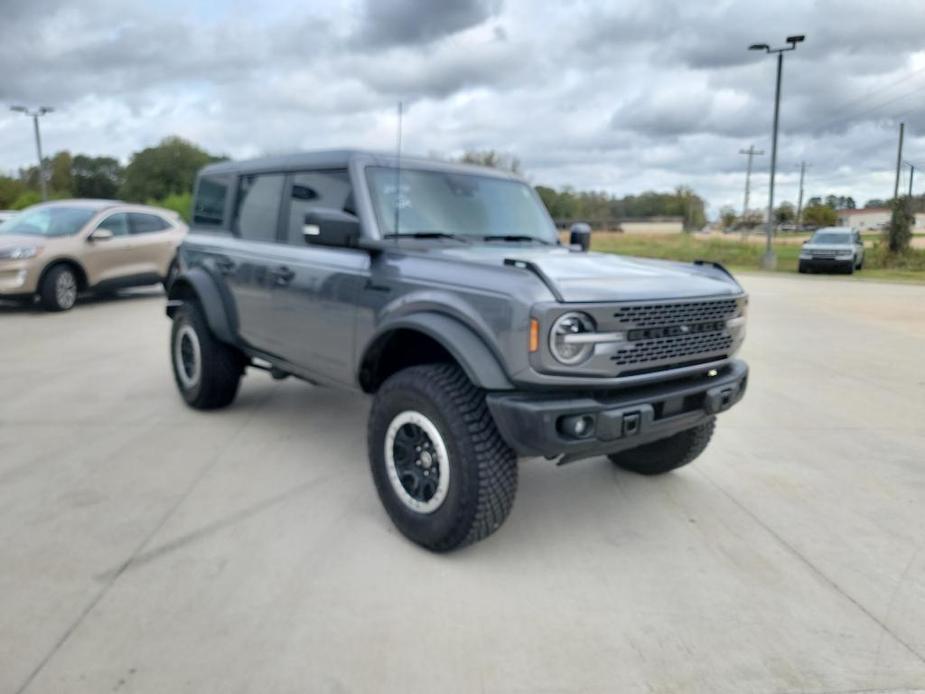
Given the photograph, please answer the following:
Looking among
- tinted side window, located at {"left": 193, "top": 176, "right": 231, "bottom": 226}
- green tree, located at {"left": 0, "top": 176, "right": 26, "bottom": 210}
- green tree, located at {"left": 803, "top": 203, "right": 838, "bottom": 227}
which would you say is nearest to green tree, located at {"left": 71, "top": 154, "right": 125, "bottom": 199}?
green tree, located at {"left": 0, "top": 176, "right": 26, "bottom": 210}

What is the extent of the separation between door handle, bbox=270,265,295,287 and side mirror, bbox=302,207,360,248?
29.4 inches

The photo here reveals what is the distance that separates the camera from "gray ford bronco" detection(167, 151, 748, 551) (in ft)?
9.43

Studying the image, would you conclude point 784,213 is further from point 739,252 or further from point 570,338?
point 570,338

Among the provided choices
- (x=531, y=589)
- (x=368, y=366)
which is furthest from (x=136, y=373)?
(x=531, y=589)

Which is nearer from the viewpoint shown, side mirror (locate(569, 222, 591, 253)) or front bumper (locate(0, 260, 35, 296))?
side mirror (locate(569, 222, 591, 253))

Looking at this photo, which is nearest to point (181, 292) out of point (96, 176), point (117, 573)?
point (117, 573)

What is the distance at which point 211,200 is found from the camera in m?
5.43

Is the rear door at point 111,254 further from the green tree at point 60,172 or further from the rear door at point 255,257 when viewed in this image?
the green tree at point 60,172

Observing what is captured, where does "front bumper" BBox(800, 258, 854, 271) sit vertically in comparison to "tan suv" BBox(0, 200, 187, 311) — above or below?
below

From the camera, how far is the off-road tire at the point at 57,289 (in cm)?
1065

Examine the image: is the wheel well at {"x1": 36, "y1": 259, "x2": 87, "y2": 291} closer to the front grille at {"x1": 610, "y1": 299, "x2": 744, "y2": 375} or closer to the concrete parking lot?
the concrete parking lot

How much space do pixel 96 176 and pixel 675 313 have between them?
3625 inches

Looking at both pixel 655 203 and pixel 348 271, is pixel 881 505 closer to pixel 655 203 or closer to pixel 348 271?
pixel 348 271

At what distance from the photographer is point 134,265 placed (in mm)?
11953
